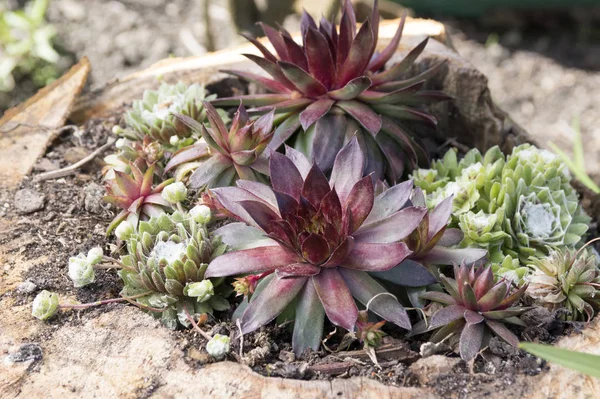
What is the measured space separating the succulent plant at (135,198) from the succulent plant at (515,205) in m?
0.87

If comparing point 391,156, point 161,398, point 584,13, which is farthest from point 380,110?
point 584,13

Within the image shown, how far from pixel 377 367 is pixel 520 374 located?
1.10 feet

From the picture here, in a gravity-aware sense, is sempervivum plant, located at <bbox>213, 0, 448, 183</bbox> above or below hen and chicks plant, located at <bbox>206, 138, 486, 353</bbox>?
above

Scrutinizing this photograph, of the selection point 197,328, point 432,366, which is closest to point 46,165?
point 197,328

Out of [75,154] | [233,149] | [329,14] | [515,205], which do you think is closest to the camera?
[233,149]

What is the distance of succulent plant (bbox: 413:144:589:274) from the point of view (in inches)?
73.0

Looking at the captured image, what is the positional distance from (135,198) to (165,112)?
39 centimetres

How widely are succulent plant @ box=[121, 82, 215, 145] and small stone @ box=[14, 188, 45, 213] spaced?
38 centimetres

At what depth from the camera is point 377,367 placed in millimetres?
1478

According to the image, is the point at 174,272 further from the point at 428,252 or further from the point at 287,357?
the point at 428,252

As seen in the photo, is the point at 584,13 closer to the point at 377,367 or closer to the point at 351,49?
the point at 351,49

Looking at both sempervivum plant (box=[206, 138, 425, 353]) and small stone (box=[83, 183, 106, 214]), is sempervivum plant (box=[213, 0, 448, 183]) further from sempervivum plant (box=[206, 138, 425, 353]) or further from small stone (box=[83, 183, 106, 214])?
small stone (box=[83, 183, 106, 214])

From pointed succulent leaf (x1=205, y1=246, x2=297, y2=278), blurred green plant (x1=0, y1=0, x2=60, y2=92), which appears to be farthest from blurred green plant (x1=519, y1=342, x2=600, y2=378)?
blurred green plant (x1=0, y1=0, x2=60, y2=92)

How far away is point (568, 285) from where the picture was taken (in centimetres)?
163
